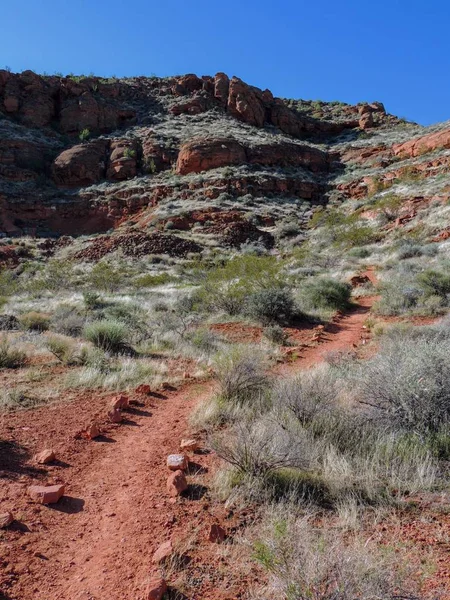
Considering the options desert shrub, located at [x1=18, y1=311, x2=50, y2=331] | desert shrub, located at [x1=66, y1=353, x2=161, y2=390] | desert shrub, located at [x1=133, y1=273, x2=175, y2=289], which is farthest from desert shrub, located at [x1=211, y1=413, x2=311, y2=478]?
desert shrub, located at [x1=133, y1=273, x2=175, y2=289]

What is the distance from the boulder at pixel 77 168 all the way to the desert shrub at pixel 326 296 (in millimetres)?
33522

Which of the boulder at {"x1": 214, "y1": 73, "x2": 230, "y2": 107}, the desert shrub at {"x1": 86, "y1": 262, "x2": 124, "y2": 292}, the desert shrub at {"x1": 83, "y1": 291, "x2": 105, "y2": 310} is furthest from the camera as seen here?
the boulder at {"x1": 214, "y1": 73, "x2": 230, "y2": 107}

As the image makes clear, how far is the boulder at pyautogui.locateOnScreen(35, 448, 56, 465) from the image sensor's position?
3516 millimetres

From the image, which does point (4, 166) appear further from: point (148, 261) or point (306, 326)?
point (306, 326)

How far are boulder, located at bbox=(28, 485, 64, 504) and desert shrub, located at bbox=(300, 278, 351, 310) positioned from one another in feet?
32.4

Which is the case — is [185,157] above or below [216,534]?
above

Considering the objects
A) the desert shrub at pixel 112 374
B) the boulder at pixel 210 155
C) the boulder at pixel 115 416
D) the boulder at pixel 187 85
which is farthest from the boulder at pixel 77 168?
the boulder at pixel 115 416

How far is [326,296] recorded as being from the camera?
1202cm

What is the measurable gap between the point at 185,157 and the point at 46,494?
3849 centimetres

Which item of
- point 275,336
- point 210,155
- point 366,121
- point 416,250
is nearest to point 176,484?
point 275,336

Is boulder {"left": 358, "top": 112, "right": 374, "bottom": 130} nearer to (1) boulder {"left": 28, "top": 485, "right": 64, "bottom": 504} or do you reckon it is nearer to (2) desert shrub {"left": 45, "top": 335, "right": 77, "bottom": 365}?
(2) desert shrub {"left": 45, "top": 335, "right": 77, "bottom": 365}

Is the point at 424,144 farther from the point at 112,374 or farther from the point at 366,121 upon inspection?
the point at 112,374

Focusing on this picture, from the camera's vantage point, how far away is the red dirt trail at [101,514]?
2.17 metres

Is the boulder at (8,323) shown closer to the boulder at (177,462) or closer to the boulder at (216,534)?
the boulder at (177,462)
